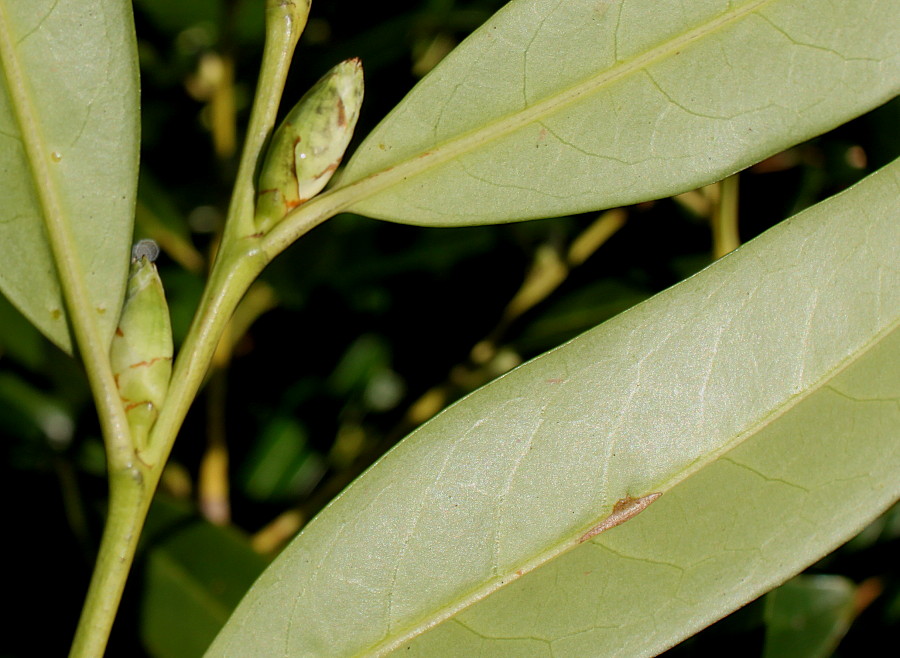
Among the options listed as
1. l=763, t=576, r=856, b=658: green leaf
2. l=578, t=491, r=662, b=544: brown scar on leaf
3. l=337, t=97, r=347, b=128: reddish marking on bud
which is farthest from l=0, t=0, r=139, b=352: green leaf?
l=763, t=576, r=856, b=658: green leaf

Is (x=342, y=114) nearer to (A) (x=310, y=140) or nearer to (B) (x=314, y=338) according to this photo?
(A) (x=310, y=140)

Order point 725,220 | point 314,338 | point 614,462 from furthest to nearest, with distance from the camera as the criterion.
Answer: point 314,338, point 725,220, point 614,462

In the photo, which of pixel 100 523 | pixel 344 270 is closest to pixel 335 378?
pixel 344 270

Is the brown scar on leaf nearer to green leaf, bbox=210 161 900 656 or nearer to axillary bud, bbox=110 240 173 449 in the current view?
green leaf, bbox=210 161 900 656

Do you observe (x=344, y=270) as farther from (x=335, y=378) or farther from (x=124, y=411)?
(x=124, y=411)

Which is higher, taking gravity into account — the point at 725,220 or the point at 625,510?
the point at 725,220

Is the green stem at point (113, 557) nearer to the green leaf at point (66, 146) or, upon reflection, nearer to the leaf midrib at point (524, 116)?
the green leaf at point (66, 146)

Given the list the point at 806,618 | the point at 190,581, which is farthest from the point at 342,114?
the point at 806,618

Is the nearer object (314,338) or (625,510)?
(625,510)

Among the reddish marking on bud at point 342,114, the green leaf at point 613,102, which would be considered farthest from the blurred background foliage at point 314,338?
the reddish marking on bud at point 342,114
